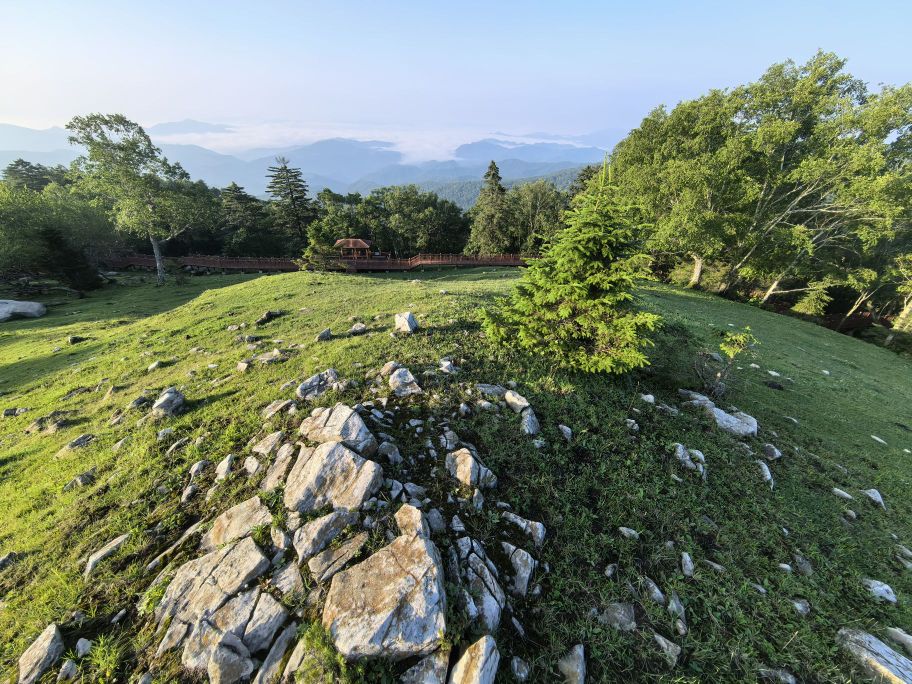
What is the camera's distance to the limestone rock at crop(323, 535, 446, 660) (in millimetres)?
3191

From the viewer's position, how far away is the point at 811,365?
13.9 m

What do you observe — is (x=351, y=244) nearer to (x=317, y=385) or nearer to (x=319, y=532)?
(x=317, y=385)

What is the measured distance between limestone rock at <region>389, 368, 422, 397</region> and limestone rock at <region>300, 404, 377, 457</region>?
4.13 ft

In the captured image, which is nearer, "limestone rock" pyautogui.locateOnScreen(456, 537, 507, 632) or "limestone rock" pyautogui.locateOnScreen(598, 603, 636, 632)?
"limestone rock" pyautogui.locateOnScreen(456, 537, 507, 632)

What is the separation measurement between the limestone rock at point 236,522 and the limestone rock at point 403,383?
277cm

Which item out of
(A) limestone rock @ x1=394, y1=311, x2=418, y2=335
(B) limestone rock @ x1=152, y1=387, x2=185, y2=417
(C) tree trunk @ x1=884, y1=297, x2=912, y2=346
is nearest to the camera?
(B) limestone rock @ x1=152, y1=387, x2=185, y2=417

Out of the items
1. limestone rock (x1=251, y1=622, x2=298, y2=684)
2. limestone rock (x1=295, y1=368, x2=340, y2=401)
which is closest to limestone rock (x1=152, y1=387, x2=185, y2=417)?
limestone rock (x1=295, y1=368, x2=340, y2=401)

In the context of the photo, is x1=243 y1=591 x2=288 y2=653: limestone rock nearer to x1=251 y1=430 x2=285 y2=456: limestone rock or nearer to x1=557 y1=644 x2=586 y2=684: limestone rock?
x1=251 y1=430 x2=285 y2=456: limestone rock

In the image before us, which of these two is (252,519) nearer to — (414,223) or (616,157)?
(616,157)

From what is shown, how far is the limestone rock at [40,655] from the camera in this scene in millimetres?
3279

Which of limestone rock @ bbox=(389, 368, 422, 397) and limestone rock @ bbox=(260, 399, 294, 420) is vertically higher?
limestone rock @ bbox=(389, 368, 422, 397)

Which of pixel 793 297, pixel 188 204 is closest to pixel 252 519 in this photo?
pixel 188 204

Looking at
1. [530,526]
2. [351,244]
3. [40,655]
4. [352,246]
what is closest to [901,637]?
[530,526]

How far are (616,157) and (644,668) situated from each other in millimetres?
35684
